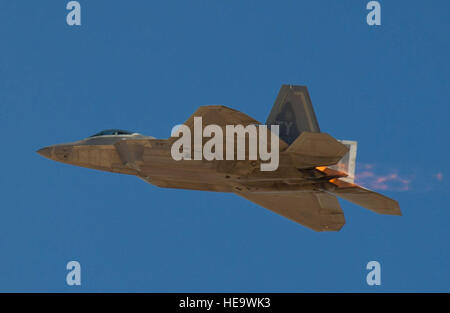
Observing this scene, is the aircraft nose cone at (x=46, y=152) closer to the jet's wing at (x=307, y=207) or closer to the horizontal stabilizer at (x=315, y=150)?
the jet's wing at (x=307, y=207)

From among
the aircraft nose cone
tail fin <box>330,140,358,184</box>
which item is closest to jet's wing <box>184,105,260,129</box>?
tail fin <box>330,140,358,184</box>

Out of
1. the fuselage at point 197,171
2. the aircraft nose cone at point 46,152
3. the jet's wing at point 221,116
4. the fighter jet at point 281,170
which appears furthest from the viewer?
the aircraft nose cone at point 46,152

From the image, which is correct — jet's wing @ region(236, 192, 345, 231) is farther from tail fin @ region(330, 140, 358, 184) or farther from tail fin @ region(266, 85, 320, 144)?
tail fin @ region(266, 85, 320, 144)

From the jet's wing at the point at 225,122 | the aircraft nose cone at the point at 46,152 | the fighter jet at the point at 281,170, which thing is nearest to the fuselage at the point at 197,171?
the fighter jet at the point at 281,170

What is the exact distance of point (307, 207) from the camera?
81.8ft

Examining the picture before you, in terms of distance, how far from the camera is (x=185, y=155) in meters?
24.8

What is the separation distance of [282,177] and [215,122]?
3.44 meters

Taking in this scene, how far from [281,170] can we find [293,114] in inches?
108

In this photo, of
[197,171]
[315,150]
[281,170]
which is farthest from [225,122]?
[315,150]

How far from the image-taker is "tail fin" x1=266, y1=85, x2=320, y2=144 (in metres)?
26.0

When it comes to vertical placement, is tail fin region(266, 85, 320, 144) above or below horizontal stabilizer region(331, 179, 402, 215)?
above

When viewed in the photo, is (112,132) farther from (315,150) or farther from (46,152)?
(315,150)

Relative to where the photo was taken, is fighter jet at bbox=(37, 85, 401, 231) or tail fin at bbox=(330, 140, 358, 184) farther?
tail fin at bbox=(330, 140, 358, 184)

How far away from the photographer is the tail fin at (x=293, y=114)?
85.5 feet
